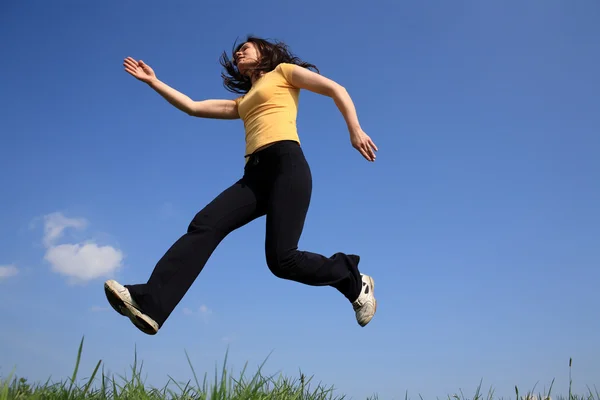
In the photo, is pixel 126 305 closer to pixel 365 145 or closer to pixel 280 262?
pixel 280 262

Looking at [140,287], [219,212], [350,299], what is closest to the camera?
[140,287]

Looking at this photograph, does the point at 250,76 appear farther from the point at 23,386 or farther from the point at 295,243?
the point at 23,386

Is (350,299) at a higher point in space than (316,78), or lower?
lower

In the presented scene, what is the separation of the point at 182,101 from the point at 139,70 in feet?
1.56

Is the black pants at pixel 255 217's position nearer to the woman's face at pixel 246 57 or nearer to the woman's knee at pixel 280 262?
the woman's knee at pixel 280 262

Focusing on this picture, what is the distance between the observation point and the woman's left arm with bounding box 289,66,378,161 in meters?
4.07

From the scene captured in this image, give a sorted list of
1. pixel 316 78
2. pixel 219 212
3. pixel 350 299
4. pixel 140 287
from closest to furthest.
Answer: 1. pixel 140 287
2. pixel 219 212
3. pixel 316 78
4. pixel 350 299

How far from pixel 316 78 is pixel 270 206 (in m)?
1.07

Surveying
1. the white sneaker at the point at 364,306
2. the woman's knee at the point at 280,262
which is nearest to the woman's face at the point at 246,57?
the woman's knee at the point at 280,262

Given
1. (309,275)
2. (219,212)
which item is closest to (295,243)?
(309,275)

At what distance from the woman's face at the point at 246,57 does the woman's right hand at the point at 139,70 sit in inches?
30.4

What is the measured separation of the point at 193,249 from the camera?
12.9 feet

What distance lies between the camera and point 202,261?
3.96m

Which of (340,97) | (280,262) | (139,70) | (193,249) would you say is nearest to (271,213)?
(280,262)
